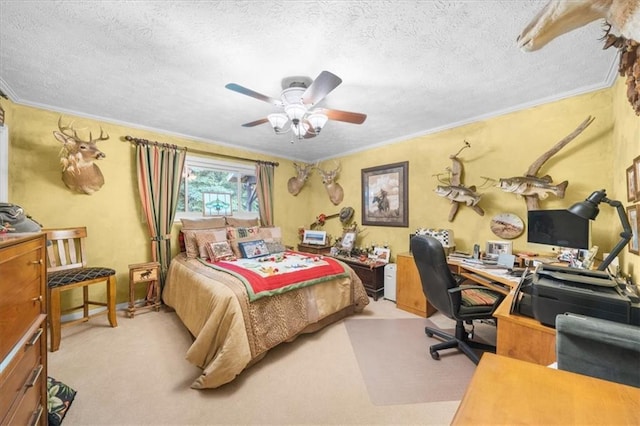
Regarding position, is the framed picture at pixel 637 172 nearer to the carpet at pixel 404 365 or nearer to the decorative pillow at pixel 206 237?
the carpet at pixel 404 365

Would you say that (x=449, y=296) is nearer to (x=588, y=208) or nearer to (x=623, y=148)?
(x=588, y=208)

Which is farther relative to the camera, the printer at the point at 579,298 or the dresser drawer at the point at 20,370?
the printer at the point at 579,298

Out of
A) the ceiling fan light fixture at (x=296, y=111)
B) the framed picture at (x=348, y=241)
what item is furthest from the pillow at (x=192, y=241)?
the ceiling fan light fixture at (x=296, y=111)

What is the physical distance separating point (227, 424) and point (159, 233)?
257 centimetres

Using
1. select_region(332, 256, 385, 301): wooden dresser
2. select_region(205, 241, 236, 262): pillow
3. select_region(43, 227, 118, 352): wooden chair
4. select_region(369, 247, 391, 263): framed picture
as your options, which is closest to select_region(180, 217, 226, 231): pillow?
select_region(205, 241, 236, 262): pillow

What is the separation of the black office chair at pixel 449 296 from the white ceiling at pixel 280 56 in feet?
4.58

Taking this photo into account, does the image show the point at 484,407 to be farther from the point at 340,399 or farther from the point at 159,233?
the point at 159,233

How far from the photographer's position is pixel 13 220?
123cm

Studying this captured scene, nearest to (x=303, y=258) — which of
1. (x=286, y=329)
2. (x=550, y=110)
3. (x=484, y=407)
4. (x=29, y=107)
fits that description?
(x=286, y=329)

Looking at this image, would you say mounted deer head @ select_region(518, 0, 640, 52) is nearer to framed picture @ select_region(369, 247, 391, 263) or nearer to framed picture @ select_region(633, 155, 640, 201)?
Result: framed picture @ select_region(633, 155, 640, 201)

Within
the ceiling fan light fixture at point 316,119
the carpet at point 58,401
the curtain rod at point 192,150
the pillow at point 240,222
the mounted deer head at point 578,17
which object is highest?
the curtain rod at point 192,150

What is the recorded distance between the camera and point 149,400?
166 centimetres

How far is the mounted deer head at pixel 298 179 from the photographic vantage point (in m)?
4.72

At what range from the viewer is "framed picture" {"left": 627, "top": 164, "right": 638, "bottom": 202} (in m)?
1.59
